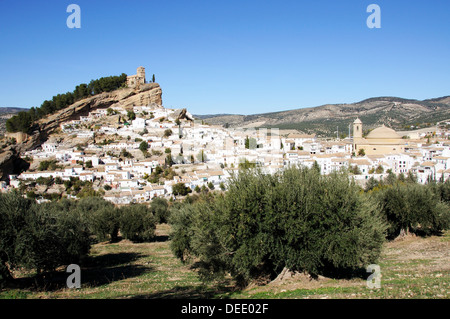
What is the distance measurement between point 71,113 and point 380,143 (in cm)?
7130

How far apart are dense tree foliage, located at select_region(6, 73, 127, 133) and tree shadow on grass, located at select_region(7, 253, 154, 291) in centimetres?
6360

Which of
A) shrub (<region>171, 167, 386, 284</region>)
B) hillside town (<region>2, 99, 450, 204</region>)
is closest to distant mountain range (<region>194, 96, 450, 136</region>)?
hillside town (<region>2, 99, 450, 204</region>)

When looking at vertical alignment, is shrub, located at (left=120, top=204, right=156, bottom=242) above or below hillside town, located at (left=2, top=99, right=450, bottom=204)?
below

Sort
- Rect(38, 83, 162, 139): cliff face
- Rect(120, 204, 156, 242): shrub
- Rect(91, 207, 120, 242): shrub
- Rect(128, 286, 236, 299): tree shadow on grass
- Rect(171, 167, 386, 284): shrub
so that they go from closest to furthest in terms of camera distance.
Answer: Rect(128, 286, 236, 299): tree shadow on grass, Rect(171, 167, 386, 284): shrub, Rect(91, 207, 120, 242): shrub, Rect(120, 204, 156, 242): shrub, Rect(38, 83, 162, 139): cliff face

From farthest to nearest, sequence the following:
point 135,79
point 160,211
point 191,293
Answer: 1. point 135,79
2. point 160,211
3. point 191,293

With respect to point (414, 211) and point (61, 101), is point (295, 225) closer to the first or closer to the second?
point (414, 211)

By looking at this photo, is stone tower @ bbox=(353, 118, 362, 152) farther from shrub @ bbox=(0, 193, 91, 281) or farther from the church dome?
shrub @ bbox=(0, 193, 91, 281)

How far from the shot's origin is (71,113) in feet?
265

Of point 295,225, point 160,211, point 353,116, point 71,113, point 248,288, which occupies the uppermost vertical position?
point 353,116

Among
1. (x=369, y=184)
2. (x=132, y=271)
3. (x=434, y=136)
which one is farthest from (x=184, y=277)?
(x=434, y=136)

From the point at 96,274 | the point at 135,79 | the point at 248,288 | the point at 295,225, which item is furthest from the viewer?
the point at 135,79

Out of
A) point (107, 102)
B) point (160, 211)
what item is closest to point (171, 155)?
point (160, 211)

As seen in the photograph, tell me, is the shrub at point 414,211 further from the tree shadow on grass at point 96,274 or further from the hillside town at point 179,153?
the hillside town at point 179,153

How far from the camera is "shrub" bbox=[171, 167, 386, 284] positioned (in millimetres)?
9391
